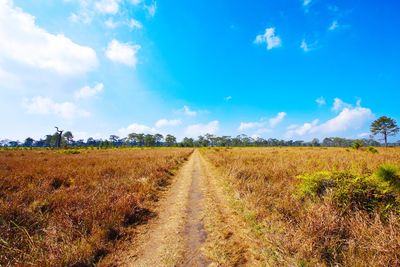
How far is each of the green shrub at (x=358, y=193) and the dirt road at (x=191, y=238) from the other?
284 cm

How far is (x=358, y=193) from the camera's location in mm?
5840

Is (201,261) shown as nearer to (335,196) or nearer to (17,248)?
(17,248)

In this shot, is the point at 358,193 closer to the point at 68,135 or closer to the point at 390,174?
→ the point at 390,174

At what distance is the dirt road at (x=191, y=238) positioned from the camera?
438 centimetres

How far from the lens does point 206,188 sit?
11195 millimetres

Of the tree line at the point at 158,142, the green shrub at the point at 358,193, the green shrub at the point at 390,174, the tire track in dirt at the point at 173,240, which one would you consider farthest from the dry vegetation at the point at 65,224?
the tree line at the point at 158,142

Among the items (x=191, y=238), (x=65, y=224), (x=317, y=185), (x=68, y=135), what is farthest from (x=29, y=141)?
(x=317, y=185)

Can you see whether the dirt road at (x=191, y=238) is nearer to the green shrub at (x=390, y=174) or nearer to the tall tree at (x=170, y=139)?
the green shrub at (x=390, y=174)

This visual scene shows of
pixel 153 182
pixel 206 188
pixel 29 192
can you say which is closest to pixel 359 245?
pixel 206 188

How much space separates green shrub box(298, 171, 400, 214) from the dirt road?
9.33 feet

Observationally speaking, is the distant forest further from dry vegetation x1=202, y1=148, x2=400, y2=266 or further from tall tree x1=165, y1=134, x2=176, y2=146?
dry vegetation x1=202, y1=148, x2=400, y2=266

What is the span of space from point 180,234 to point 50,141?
6915 inches

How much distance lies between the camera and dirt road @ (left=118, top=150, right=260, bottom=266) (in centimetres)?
438

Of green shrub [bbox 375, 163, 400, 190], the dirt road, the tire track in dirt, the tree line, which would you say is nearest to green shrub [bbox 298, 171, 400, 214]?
green shrub [bbox 375, 163, 400, 190]
